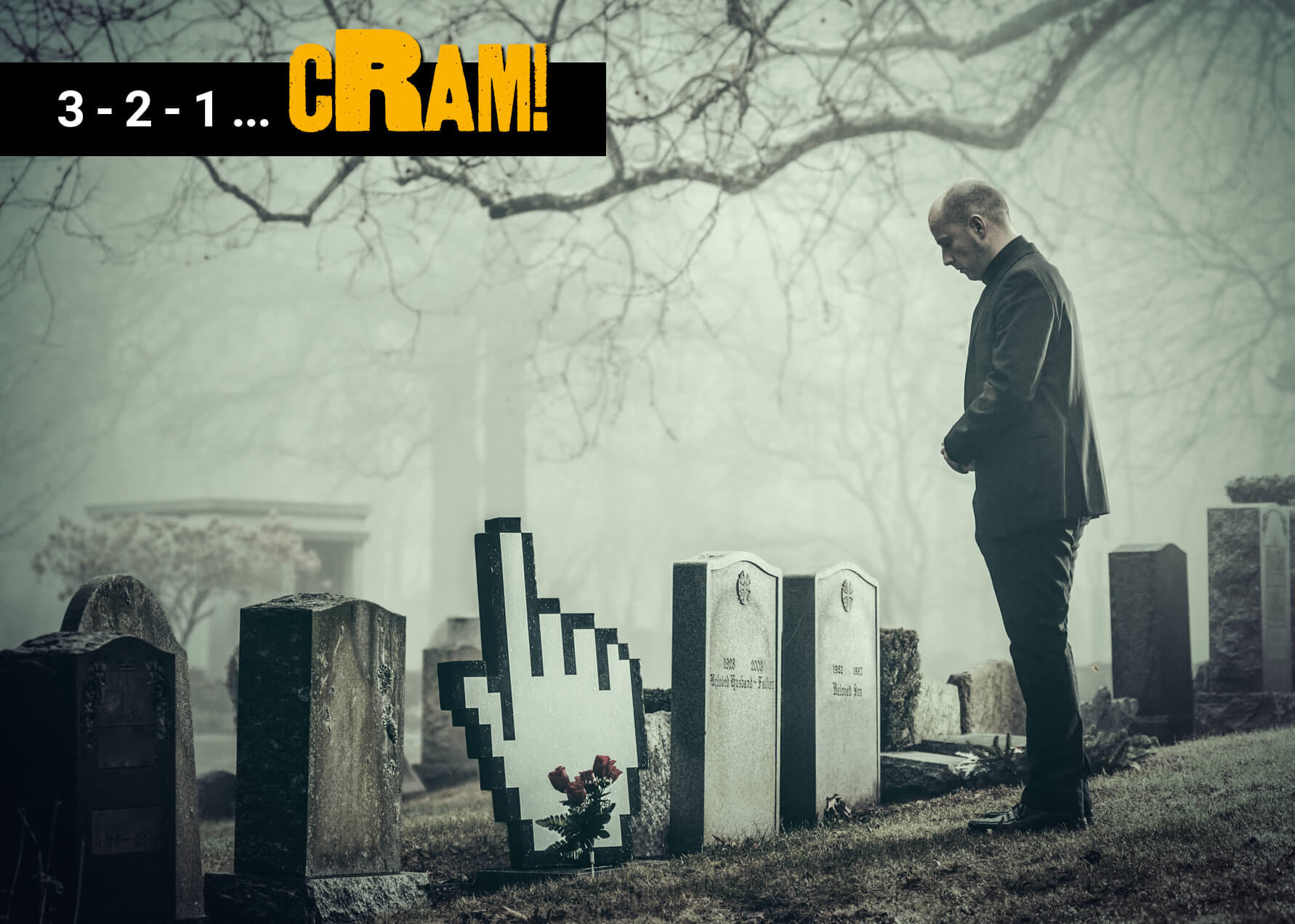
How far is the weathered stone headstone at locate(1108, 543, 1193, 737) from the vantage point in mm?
9305

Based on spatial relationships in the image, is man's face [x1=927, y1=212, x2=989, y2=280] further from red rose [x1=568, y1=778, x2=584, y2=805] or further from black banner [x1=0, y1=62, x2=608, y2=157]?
black banner [x1=0, y1=62, x2=608, y2=157]

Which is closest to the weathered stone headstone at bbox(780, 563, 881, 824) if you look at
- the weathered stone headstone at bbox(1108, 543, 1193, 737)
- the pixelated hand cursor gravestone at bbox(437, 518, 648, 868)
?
the pixelated hand cursor gravestone at bbox(437, 518, 648, 868)

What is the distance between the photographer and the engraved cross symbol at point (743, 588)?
6301 mm

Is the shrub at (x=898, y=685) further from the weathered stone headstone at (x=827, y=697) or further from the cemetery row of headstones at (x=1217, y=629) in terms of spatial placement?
the cemetery row of headstones at (x=1217, y=629)

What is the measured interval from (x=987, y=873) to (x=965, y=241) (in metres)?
2.59

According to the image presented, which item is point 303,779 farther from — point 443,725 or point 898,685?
point 443,725

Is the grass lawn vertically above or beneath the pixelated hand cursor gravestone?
beneath

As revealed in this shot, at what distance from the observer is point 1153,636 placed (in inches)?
368

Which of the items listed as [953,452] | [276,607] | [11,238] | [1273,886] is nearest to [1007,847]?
[1273,886]

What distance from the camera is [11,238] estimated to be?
984 inches

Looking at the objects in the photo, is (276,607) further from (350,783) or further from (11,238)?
(11,238)

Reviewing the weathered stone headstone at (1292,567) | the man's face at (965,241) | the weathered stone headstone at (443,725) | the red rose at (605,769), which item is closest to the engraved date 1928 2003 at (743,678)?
the red rose at (605,769)

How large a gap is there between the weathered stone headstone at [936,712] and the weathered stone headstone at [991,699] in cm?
12

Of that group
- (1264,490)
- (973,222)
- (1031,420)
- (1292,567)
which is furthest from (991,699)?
(973,222)
